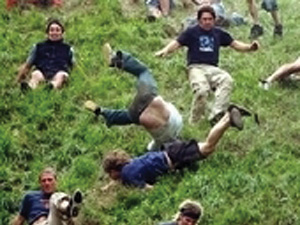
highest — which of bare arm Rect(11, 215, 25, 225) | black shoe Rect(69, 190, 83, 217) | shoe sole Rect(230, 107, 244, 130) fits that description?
black shoe Rect(69, 190, 83, 217)

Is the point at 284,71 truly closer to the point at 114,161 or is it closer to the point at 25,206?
the point at 114,161

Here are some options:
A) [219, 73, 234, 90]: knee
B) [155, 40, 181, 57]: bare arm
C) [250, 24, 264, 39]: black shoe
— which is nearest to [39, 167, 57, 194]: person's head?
[155, 40, 181, 57]: bare arm

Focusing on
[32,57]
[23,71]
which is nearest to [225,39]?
[32,57]

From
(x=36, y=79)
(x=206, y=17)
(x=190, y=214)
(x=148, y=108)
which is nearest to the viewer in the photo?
(x=190, y=214)

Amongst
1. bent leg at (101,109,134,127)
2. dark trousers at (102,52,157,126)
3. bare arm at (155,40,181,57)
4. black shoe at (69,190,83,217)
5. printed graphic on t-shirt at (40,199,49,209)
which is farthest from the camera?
bare arm at (155,40,181,57)

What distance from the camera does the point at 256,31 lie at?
47.5ft

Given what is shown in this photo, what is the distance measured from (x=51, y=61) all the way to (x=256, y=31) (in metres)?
4.12

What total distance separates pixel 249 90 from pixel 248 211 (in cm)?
361

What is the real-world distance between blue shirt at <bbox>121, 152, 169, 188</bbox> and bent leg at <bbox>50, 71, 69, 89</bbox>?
3.08 m

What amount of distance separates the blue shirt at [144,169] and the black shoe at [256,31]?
5353 millimetres

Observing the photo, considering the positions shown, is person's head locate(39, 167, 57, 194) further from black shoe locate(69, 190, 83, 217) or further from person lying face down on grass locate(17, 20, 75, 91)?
person lying face down on grass locate(17, 20, 75, 91)

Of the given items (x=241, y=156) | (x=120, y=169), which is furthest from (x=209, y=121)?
(x=120, y=169)

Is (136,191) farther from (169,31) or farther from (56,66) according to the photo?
(169,31)

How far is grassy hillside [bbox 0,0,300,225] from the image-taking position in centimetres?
920
